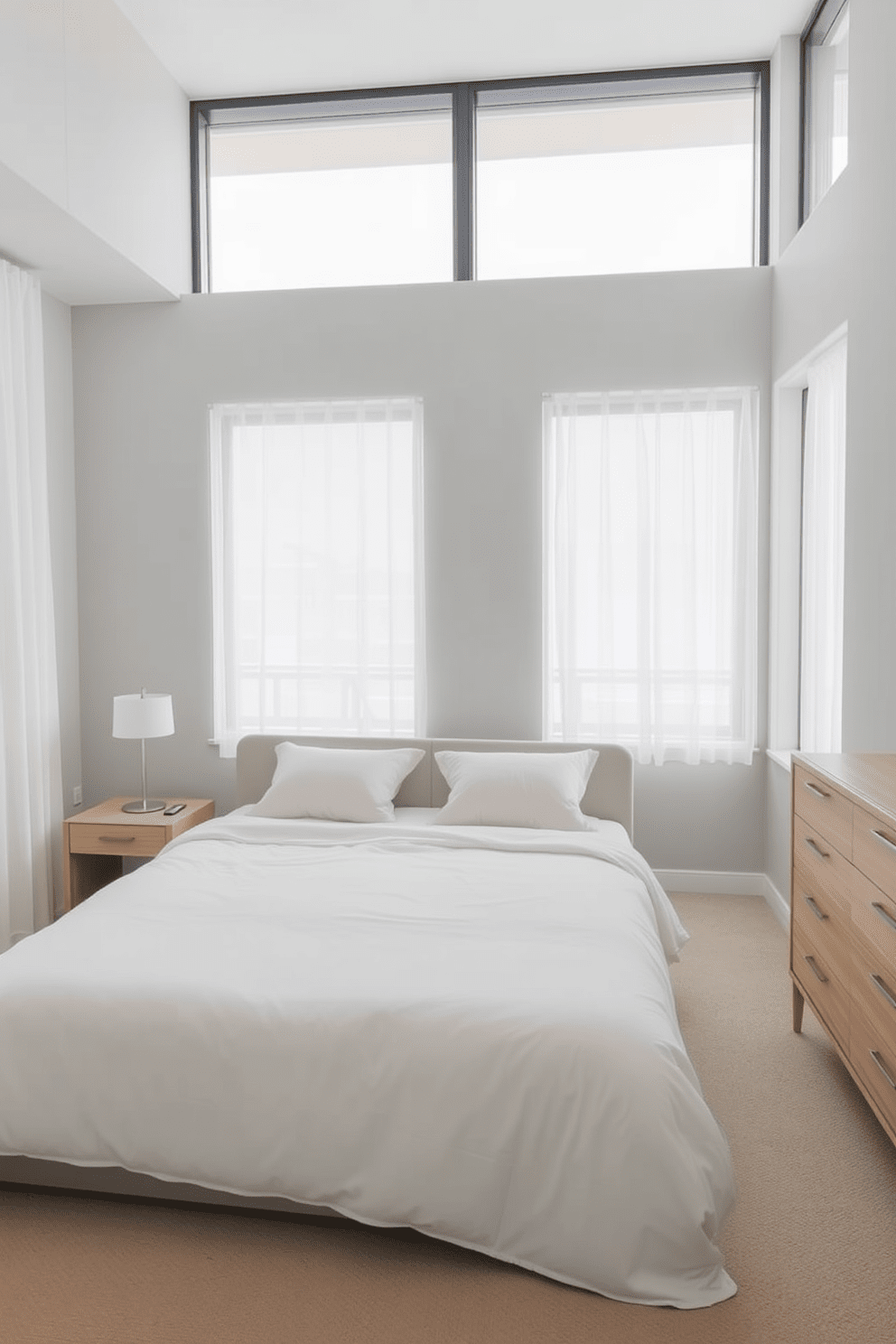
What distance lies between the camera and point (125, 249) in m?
3.81

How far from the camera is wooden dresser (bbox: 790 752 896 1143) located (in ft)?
6.91

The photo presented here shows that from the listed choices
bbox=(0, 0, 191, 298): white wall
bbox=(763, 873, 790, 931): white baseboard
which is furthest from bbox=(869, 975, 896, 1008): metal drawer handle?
bbox=(0, 0, 191, 298): white wall

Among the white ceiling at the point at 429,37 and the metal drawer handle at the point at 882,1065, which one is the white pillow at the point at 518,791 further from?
the white ceiling at the point at 429,37

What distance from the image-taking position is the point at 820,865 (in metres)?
2.65

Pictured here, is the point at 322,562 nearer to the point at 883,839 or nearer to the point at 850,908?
the point at 850,908

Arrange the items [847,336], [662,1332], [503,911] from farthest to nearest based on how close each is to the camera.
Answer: [847,336] < [503,911] < [662,1332]

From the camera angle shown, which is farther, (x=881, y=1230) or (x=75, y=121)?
(x=75, y=121)

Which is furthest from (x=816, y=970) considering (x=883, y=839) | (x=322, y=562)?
(x=322, y=562)

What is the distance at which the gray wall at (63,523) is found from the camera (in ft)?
14.1

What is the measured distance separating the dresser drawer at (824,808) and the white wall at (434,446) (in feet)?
4.74

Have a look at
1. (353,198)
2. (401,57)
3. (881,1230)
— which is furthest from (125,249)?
(881,1230)

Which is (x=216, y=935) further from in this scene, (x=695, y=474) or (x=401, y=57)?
(x=401, y=57)

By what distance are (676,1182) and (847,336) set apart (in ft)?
8.58

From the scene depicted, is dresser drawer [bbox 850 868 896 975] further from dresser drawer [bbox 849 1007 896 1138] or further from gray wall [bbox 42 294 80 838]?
gray wall [bbox 42 294 80 838]
